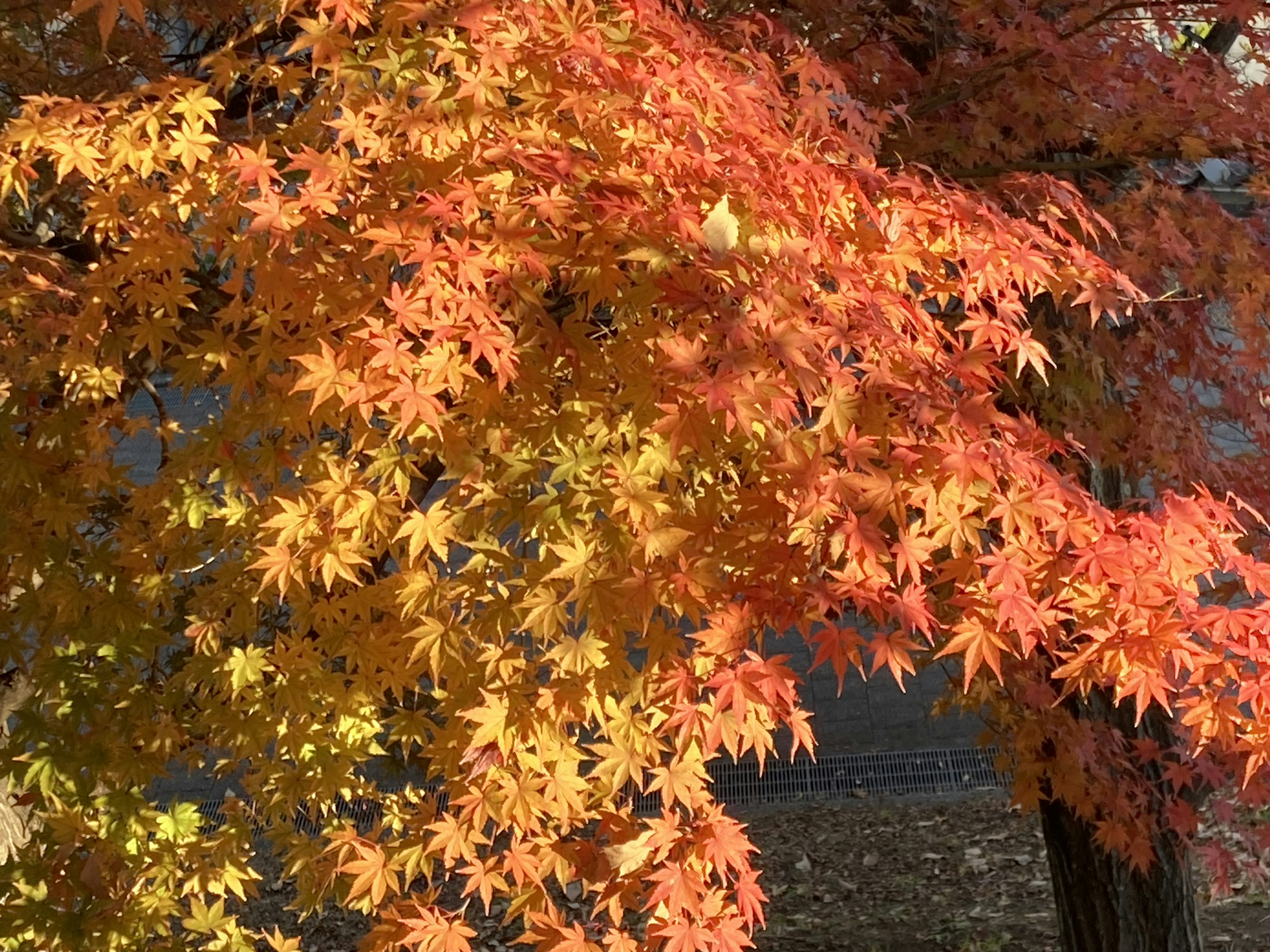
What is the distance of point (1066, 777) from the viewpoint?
3.39 m

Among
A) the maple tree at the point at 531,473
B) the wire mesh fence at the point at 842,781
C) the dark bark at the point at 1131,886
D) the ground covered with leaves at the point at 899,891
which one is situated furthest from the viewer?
the wire mesh fence at the point at 842,781

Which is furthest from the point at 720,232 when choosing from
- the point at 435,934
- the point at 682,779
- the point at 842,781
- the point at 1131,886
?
the point at 842,781

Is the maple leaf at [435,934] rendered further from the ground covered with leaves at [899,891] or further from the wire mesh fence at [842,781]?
the wire mesh fence at [842,781]

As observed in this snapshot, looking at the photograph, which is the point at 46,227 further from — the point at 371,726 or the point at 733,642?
the point at 733,642

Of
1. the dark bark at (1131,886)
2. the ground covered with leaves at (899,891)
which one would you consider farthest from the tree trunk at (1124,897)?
the ground covered with leaves at (899,891)

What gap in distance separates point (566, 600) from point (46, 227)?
3.04 meters

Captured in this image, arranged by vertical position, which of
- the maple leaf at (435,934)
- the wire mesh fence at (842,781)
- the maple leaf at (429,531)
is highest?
the maple leaf at (429,531)

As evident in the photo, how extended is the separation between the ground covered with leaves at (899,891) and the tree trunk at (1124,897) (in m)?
1.16

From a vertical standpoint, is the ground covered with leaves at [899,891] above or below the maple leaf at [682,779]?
below

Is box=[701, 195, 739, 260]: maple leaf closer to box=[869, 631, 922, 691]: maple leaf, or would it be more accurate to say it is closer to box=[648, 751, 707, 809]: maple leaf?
box=[869, 631, 922, 691]: maple leaf

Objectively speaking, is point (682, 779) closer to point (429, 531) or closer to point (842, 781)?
point (429, 531)

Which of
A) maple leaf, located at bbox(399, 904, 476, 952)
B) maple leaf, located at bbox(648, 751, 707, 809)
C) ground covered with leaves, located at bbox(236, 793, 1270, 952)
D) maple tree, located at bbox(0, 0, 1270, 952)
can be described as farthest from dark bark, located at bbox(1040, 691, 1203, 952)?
maple leaf, located at bbox(399, 904, 476, 952)

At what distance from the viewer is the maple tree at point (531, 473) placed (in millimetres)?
1803

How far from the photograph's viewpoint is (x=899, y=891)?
18.0 feet
